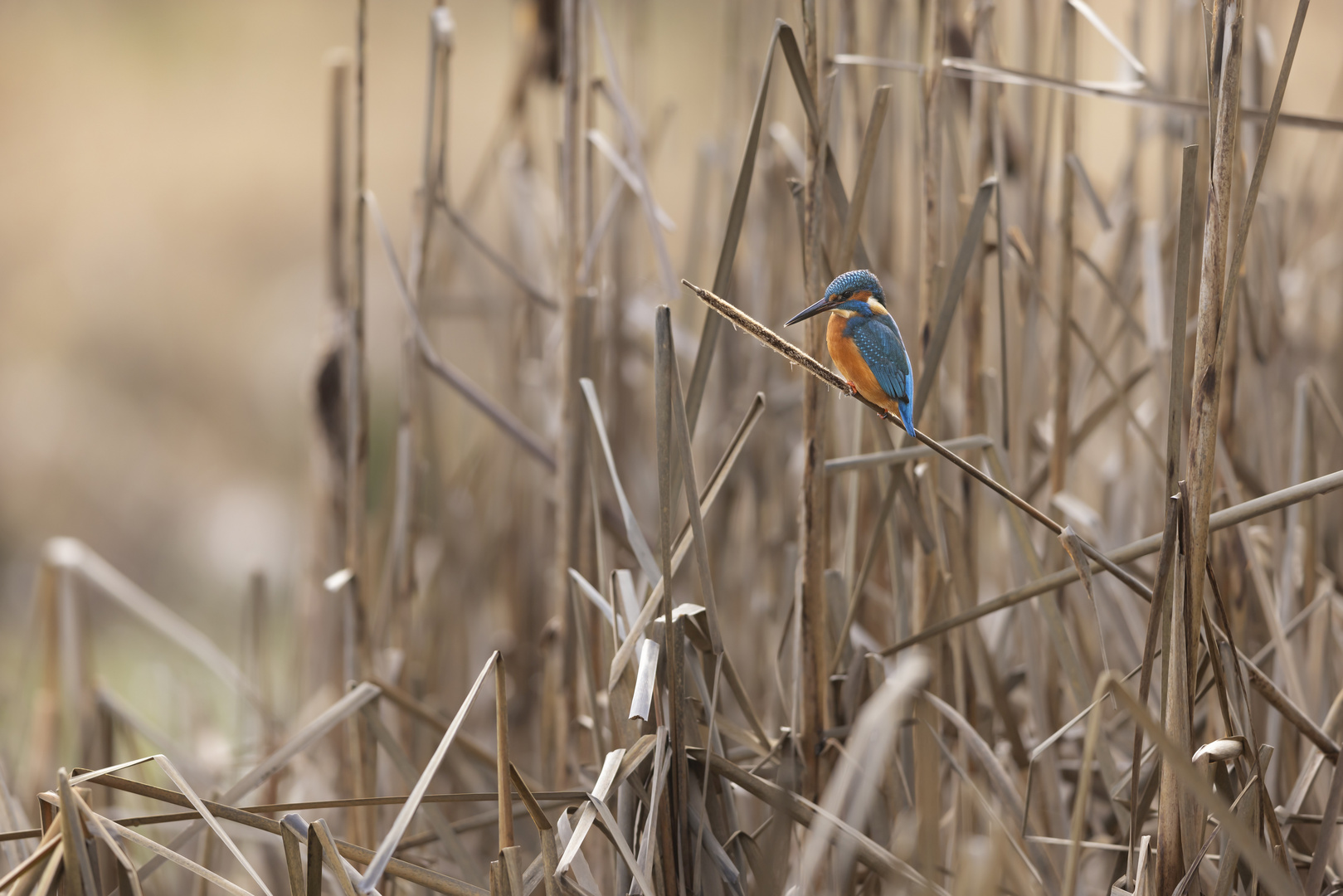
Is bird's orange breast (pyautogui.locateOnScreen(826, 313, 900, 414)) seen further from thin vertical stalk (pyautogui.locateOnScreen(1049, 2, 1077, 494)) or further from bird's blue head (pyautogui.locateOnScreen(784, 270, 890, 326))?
thin vertical stalk (pyautogui.locateOnScreen(1049, 2, 1077, 494))

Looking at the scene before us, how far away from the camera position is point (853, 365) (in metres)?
0.58

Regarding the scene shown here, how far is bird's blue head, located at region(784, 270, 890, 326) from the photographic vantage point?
0.56 m

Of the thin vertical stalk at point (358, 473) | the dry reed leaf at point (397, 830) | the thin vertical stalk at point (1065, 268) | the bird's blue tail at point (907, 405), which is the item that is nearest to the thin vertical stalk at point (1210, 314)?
the bird's blue tail at point (907, 405)

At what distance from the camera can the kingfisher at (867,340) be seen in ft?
1.85

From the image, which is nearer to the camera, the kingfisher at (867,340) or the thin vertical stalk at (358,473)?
the kingfisher at (867,340)

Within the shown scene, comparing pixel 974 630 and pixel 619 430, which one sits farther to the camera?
pixel 619 430

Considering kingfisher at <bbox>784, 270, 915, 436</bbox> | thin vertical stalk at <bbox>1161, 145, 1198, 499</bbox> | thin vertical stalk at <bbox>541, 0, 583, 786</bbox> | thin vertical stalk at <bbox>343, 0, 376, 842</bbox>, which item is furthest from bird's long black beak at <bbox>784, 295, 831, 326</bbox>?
thin vertical stalk at <bbox>343, 0, 376, 842</bbox>

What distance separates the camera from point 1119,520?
1.14 meters

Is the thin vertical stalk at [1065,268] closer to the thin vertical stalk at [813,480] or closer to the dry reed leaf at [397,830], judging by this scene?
the thin vertical stalk at [813,480]

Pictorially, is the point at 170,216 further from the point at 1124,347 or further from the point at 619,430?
the point at 1124,347

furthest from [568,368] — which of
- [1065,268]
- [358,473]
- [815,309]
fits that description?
[1065,268]

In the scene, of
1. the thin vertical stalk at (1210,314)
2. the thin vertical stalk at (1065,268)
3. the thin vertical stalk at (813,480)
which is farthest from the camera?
the thin vertical stalk at (1065,268)

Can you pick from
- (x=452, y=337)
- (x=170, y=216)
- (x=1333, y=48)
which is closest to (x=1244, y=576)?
(x=1333, y=48)

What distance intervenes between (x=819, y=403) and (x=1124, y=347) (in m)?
0.77
